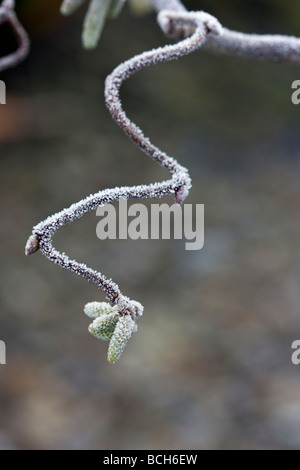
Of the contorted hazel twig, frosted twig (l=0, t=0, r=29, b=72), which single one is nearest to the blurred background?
frosted twig (l=0, t=0, r=29, b=72)

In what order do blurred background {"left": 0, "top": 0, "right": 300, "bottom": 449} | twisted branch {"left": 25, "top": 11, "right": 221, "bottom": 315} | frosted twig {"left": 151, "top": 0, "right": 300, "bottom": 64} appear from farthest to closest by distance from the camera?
blurred background {"left": 0, "top": 0, "right": 300, "bottom": 449} < frosted twig {"left": 151, "top": 0, "right": 300, "bottom": 64} < twisted branch {"left": 25, "top": 11, "right": 221, "bottom": 315}

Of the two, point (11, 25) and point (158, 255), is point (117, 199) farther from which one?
point (158, 255)

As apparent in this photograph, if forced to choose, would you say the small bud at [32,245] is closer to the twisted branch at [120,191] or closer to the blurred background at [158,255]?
the twisted branch at [120,191]

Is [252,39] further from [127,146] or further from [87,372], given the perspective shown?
[127,146]

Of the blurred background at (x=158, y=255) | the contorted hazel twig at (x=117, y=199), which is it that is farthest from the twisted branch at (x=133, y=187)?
the blurred background at (x=158, y=255)

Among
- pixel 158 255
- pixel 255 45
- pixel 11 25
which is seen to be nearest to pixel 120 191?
pixel 255 45

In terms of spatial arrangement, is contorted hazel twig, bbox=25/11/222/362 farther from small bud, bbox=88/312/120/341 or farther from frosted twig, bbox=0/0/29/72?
frosted twig, bbox=0/0/29/72
